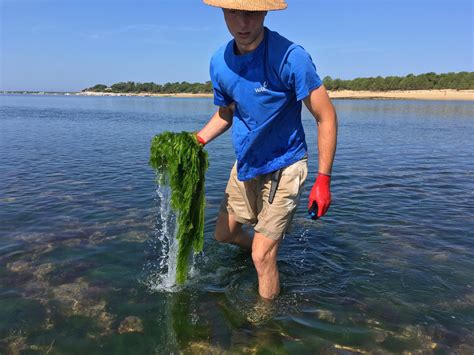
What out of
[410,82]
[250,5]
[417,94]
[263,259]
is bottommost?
[263,259]

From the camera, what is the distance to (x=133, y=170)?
1410 centimetres

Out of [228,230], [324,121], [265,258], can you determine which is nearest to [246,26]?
[324,121]

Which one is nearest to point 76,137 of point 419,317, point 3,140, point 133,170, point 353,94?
point 3,140

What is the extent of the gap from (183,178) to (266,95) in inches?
66.7

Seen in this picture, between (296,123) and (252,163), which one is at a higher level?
(296,123)

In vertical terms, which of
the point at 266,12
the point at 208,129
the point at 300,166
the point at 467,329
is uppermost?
the point at 266,12

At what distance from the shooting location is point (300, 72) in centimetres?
394

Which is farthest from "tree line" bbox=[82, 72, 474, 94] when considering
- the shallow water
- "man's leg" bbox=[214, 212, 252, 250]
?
"man's leg" bbox=[214, 212, 252, 250]

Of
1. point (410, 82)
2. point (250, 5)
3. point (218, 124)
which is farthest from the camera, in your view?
point (410, 82)

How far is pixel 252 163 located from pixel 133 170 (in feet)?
33.2

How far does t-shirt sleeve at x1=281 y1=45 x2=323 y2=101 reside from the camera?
394 centimetres

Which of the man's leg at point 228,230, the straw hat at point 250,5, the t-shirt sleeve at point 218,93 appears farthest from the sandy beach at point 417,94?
the straw hat at point 250,5

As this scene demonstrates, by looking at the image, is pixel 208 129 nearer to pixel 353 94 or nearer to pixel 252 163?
pixel 252 163

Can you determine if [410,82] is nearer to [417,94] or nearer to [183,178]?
[417,94]
